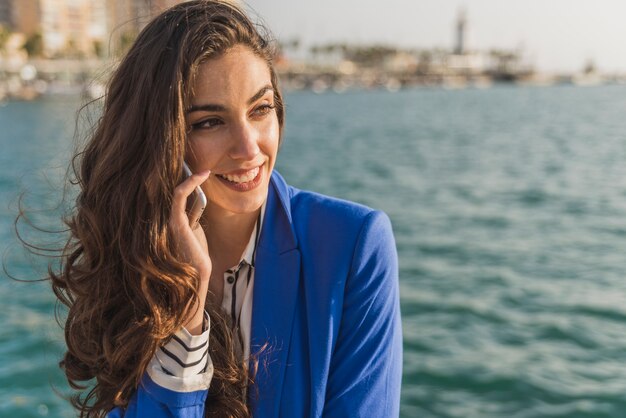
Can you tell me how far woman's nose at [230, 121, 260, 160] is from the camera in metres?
2.04

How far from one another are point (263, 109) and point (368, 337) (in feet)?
2.32

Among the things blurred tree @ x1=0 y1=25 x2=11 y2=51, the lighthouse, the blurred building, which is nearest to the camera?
blurred tree @ x1=0 y1=25 x2=11 y2=51

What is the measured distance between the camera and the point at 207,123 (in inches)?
81.0

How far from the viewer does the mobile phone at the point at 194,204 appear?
2078 millimetres

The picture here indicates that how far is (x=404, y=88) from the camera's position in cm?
16088

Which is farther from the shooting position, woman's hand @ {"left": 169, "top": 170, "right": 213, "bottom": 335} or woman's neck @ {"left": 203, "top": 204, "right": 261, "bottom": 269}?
woman's neck @ {"left": 203, "top": 204, "right": 261, "bottom": 269}

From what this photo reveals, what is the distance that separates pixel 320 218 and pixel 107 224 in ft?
2.00

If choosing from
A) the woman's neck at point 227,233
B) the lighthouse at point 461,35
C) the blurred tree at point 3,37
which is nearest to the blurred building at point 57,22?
the blurred tree at point 3,37

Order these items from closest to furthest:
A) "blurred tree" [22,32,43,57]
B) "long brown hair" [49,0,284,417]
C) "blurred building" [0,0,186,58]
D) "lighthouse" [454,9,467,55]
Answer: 1. "long brown hair" [49,0,284,417]
2. "blurred tree" [22,32,43,57]
3. "blurred building" [0,0,186,58]
4. "lighthouse" [454,9,467,55]

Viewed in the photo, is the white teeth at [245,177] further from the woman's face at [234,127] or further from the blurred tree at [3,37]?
the blurred tree at [3,37]

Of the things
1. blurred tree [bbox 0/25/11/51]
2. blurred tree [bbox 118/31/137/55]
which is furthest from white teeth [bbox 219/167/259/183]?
blurred tree [bbox 0/25/11/51]

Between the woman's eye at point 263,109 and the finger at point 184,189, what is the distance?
22cm

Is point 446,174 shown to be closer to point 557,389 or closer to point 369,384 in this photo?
point 557,389

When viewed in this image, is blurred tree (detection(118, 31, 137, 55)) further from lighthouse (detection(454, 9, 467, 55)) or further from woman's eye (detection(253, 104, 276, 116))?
lighthouse (detection(454, 9, 467, 55))
